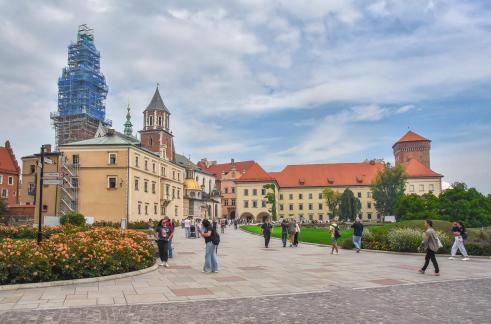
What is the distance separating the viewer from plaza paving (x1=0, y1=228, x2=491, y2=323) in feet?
29.2

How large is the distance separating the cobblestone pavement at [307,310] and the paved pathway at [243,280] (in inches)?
Result: 24.9

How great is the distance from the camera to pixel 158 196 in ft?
230

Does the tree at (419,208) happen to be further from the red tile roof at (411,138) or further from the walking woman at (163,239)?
the red tile roof at (411,138)

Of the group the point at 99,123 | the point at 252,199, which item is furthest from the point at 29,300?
the point at 252,199

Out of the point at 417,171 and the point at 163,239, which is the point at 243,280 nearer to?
the point at 163,239

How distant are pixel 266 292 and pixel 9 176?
3315 inches

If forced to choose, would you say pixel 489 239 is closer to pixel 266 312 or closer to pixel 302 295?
pixel 302 295

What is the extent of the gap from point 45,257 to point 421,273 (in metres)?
11.6

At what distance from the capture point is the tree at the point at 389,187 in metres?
89.4

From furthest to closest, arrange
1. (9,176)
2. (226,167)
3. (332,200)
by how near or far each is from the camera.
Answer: (226,167) < (332,200) < (9,176)

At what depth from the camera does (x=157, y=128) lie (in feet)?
283

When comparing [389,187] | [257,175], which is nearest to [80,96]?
[257,175]

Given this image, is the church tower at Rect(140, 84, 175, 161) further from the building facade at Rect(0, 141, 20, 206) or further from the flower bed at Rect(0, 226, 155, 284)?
the flower bed at Rect(0, 226, 155, 284)

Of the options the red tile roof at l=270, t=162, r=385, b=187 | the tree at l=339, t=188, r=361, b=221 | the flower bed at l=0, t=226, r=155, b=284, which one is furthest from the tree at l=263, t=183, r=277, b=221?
the flower bed at l=0, t=226, r=155, b=284
